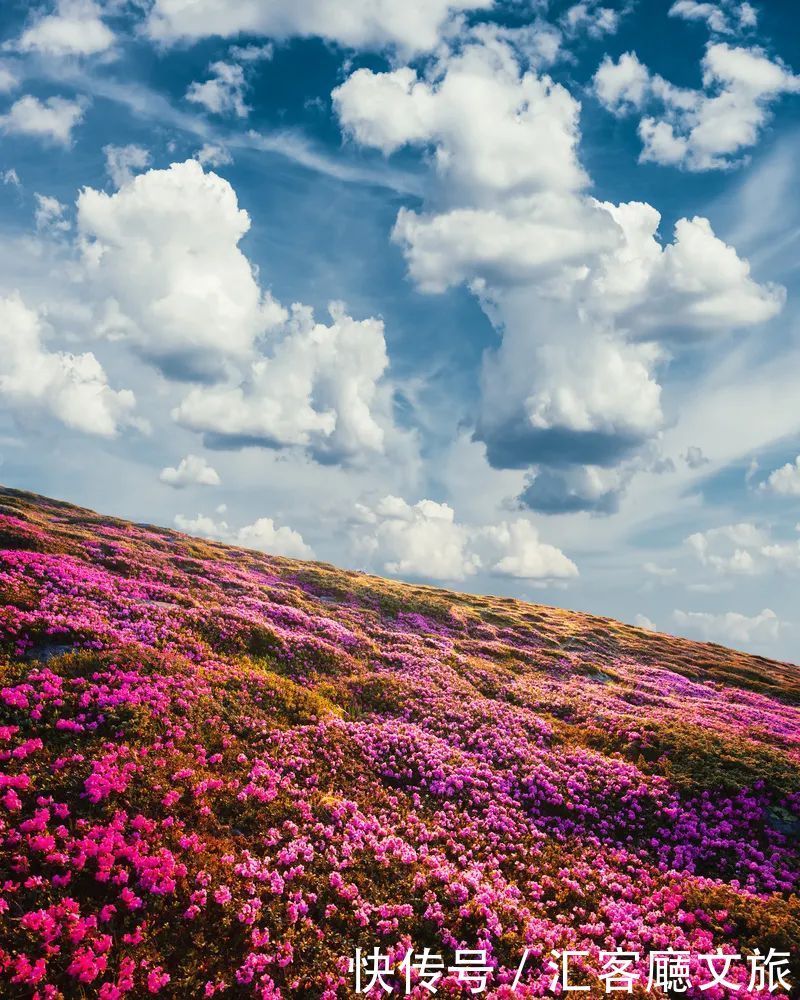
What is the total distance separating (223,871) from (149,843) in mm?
1816

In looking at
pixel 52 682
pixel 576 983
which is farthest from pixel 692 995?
pixel 52 682

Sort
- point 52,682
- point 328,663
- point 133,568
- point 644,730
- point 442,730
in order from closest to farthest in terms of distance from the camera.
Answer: point 52,682
point 442,730
point 644,730
point 328,663
point 133,568

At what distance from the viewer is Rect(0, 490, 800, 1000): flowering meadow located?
11031 mm

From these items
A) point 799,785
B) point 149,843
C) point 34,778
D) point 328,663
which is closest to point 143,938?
point 149,843

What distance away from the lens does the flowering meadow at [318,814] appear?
36.2 feet

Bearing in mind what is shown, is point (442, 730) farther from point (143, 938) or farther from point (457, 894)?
point (143, 938)

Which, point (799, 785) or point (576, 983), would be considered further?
point (799, 785)

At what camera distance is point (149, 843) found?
A: 496 inches

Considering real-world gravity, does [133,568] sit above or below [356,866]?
above

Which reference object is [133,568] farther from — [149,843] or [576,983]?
[576,983]

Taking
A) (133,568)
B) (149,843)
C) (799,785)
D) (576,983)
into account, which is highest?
(133,568)

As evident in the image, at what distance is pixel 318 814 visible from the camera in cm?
1608

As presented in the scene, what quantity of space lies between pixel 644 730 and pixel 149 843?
23645 millimetres

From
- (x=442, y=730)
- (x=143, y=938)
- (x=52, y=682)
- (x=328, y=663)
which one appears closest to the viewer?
(x=143, y=938)
